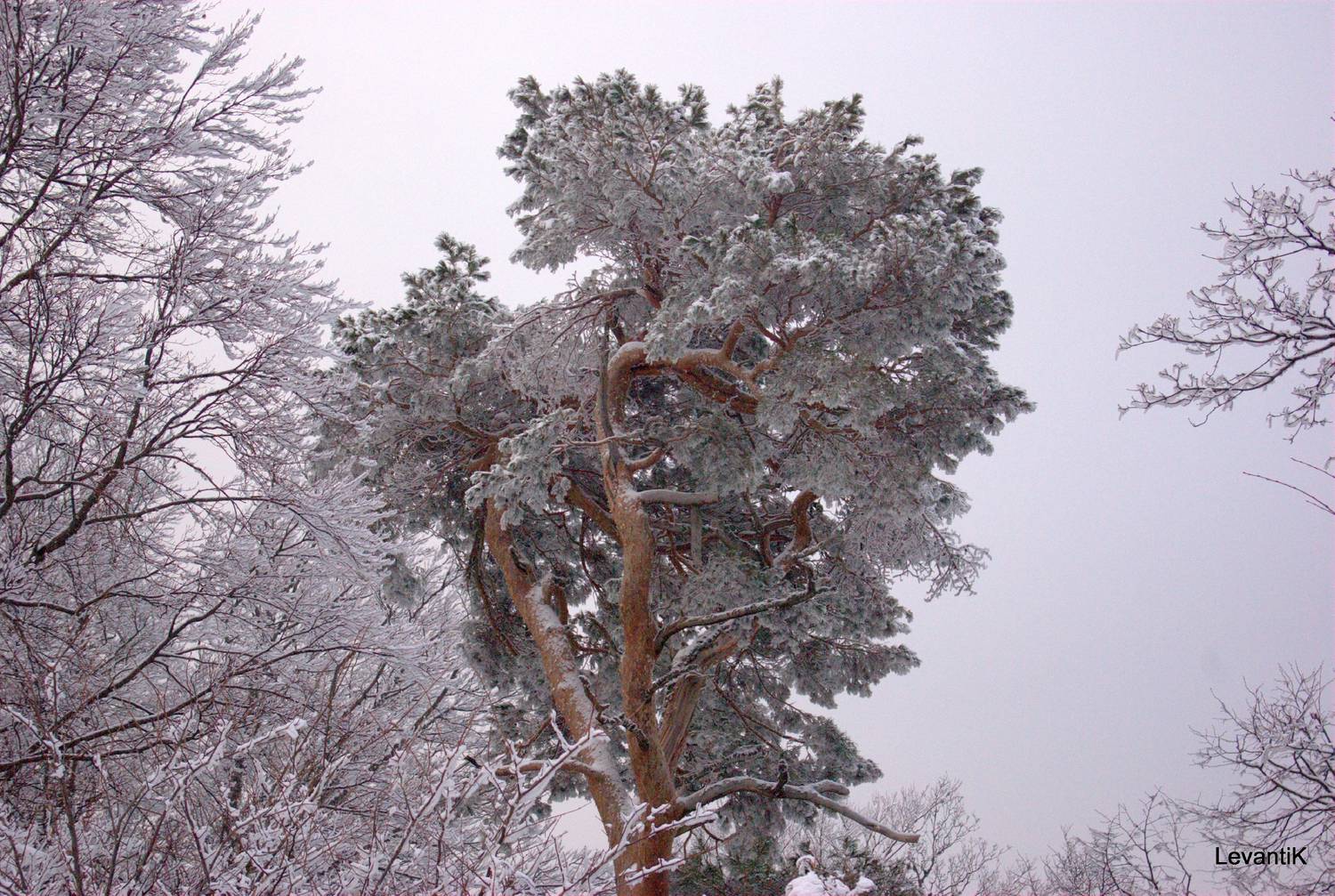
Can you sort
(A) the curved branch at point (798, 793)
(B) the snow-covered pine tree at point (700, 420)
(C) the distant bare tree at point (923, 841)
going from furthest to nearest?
(C) the distant bare tree at point (923, 841) < (A) the curved branch at point (798, 793) < (B) the snow-covered pine tree at point (700, 420)

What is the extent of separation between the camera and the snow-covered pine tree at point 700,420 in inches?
384

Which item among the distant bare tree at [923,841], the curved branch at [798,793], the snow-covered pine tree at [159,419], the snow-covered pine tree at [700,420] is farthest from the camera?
the distant bare tree at [923,841]

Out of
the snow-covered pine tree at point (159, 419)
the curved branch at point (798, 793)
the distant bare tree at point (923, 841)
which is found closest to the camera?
the snow-covered pine tree at point (159, 419)

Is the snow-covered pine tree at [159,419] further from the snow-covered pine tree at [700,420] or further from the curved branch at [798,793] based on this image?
the curved branch at [798,793]

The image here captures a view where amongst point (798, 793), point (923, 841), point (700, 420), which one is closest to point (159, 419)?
point (700, 420)

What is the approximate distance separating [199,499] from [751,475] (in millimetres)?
6126

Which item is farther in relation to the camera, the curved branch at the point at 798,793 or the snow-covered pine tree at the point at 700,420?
the curved branch at the point at 798,793

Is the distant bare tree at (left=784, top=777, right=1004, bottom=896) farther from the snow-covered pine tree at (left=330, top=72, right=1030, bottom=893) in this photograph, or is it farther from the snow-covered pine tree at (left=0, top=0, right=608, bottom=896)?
the snow-covered pine tree at (left=0, top=0, right=608, bottom=896)

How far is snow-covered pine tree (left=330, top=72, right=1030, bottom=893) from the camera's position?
975 cm

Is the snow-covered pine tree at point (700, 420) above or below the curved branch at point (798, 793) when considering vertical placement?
above

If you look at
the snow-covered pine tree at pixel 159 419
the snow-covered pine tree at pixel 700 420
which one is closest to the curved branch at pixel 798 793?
the snow-covered pine tree at pixel 700 420

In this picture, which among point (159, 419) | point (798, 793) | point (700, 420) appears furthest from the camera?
point (700, 420)

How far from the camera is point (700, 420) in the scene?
11.5 meters

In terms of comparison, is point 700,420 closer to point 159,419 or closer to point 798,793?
point 798,793
